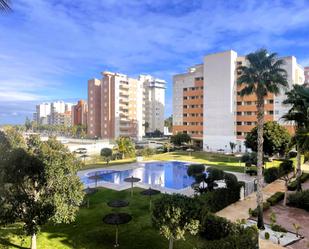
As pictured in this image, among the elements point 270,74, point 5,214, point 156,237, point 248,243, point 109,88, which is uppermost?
point 109,88

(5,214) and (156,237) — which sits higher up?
(5,214)

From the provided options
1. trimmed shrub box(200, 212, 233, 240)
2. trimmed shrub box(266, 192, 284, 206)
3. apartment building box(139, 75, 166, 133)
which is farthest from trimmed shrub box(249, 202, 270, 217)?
apartment building box(139, 75, 166, 133)

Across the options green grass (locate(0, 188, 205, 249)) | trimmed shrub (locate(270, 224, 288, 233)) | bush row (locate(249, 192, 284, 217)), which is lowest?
green grass (locate(0, 188, 205, 249))

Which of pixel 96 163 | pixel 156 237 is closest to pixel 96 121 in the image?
pixel 96 163

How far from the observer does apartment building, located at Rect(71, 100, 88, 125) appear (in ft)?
434

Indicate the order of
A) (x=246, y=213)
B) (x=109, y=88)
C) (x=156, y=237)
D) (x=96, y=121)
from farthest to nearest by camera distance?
(x=96, y=121) → (x=109, y=88) → (x=246, y=213) → (x=156, y=237)

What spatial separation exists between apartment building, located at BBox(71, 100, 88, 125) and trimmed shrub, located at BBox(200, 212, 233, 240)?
401 ft

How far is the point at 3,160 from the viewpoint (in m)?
10.8

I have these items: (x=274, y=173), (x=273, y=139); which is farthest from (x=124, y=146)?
(x=274, y=173)

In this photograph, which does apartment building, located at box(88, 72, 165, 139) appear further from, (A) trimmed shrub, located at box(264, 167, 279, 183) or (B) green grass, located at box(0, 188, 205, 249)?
(B) green grass, located at box(0, 188, 205, 249)

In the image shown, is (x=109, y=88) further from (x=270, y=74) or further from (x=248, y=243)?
(x=248, y=243)

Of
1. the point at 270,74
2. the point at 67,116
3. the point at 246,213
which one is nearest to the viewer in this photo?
the point at 270,74

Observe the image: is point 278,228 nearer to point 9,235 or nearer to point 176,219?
point 176,219

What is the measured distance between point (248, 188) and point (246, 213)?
233 inches
